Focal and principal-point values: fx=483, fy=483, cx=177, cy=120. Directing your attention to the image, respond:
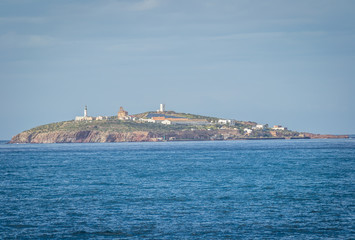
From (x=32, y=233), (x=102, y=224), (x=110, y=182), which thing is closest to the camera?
(x=32, y=233)

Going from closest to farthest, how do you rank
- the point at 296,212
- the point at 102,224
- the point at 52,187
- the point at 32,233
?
1. the point at 32,233
2. the point at 102,224
3. the point at 296,212
4. the point at 52,187

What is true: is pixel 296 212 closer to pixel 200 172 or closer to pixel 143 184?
pixel 143 184

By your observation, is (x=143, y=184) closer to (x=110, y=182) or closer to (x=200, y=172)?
(x=110, y=182)

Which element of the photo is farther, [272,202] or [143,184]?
[143,184]

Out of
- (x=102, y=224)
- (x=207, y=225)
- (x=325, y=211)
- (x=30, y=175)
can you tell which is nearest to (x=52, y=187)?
(x=30, y=175)

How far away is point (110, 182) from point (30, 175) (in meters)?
13.9

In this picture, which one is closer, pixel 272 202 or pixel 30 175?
pixel 272 202

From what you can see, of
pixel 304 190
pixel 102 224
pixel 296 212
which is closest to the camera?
pixel 102 224

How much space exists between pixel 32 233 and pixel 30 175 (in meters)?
32.8

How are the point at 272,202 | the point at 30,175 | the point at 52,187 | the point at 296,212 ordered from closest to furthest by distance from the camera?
the point at 296,212
the point at 272,202
the point at 52,187
the point at 30,175

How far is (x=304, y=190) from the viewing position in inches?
1614

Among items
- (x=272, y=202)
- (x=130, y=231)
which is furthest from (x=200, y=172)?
(x=130, y=231)

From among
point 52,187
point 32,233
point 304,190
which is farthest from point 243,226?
point 52,187

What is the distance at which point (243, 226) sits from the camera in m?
27.1
